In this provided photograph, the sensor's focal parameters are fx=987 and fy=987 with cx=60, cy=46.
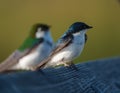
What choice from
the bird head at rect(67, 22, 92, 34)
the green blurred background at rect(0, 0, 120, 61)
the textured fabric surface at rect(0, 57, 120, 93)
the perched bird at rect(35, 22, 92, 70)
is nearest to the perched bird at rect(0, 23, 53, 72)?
the textured fabric surface at rect(0, 57, 120, 93)

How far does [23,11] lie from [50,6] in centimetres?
43

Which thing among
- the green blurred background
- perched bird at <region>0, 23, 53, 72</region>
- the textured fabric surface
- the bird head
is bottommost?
the textured fabric surface

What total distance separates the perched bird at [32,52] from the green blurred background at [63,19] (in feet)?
18.9

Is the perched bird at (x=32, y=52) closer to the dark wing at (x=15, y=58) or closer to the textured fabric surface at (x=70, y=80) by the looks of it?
the dark wing at (x=15, y=58)

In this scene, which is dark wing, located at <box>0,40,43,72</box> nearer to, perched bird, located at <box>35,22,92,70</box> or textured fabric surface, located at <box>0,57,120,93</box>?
textured fabric surface, located at <box>0,57,120,93</box>

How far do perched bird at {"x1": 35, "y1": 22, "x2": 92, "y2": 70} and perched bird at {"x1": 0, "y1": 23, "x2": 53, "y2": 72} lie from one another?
0.29 meters

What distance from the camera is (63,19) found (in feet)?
41.5

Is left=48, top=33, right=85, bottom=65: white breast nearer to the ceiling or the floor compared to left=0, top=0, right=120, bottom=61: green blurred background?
nearer to the floor

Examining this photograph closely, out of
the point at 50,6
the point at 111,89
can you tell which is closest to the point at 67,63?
the point at 111,89

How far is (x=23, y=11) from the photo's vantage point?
12539 mm

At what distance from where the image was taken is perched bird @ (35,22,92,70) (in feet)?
20.2

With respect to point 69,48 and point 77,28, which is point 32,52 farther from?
point 77,28

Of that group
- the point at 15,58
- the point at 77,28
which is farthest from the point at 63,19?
the point at 15,58

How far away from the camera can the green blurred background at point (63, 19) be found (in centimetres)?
1194
